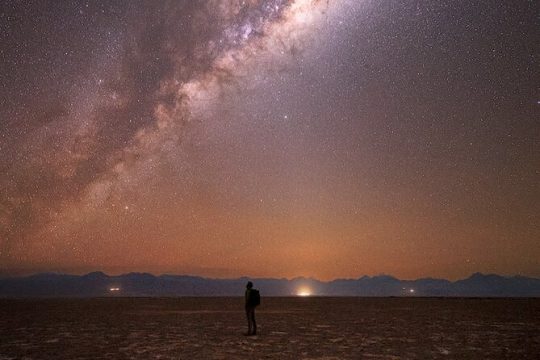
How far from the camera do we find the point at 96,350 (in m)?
17.6

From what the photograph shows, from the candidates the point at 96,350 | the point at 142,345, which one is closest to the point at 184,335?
the point at 142,345

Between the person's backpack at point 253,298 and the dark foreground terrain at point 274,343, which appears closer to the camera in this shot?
the dark foreground terrain at point 274,343

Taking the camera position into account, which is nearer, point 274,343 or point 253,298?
point 274,343

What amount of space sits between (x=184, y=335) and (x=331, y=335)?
22.0 feet

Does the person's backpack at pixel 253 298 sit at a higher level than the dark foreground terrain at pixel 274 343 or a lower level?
higher

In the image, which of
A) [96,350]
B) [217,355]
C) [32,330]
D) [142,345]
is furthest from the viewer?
[32,330]

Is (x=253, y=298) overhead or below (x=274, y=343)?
overhead

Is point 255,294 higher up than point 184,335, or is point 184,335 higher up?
point 255,294

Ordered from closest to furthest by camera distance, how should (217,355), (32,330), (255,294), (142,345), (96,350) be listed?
1. (217,355)
2. (96,350)
3. (142,345)
4. (255,294)
5. (32,330)

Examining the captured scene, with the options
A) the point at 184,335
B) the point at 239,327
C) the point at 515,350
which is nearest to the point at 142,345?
the point at 184,335

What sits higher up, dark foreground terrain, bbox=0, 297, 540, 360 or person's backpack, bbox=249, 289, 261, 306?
person's backpack, bbox=249, 289, 261, 306

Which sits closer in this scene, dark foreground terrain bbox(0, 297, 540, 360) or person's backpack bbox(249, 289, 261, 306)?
dark foreground terrain bbox(0, 297, 540, 360)

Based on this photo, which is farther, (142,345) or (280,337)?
(280,337)

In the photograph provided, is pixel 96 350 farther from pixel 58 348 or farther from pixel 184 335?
pixel 184 335
